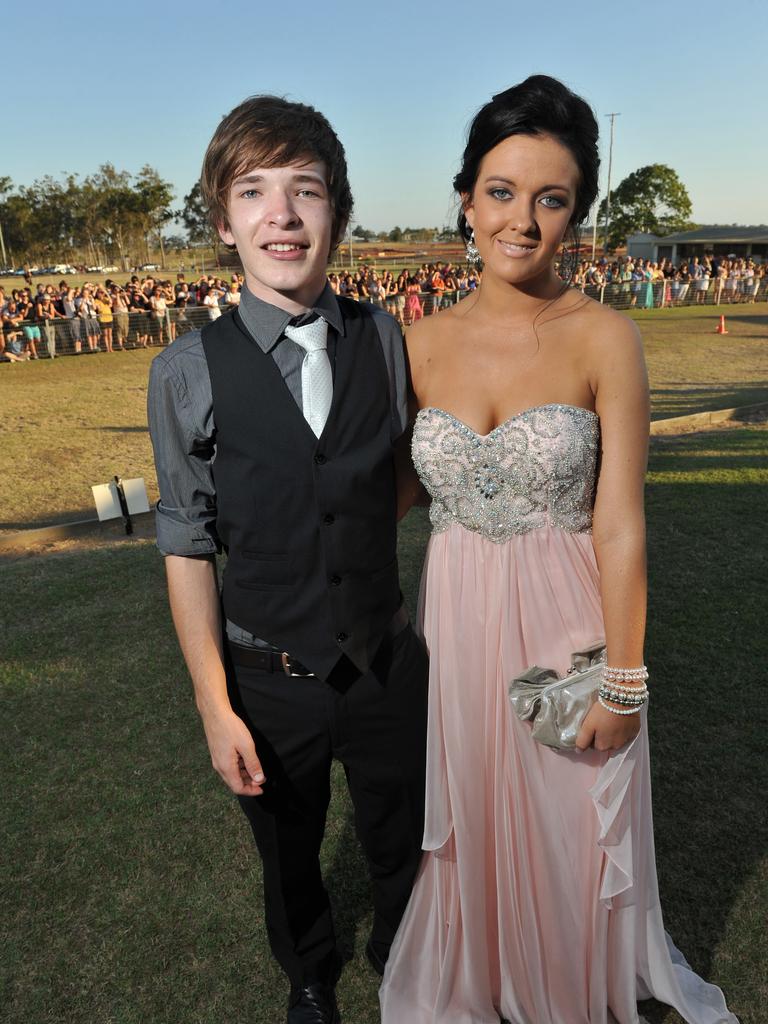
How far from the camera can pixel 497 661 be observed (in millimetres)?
2174

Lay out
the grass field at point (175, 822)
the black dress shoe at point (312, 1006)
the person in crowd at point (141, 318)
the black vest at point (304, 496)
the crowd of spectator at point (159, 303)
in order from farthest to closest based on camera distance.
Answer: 1. the person in crowd at point (141, 318)
2. the crowd of spectator at point (159, 303)
3. the grass field at point (175, 822)
4. the black dress shoe at point (312, 1006)
5. the black vest at point (304, 496)

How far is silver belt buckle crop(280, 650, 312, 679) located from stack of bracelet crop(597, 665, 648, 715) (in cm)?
76

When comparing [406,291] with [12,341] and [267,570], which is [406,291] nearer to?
[12,341]

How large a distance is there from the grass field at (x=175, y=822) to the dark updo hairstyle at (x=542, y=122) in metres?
2.45

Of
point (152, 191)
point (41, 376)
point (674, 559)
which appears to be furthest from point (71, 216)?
point (674, 559)

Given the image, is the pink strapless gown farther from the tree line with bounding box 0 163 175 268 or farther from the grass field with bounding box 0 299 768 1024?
the tree line with bounding box 0 163 175 268

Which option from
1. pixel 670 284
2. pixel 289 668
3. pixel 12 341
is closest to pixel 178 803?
pixel 289 668

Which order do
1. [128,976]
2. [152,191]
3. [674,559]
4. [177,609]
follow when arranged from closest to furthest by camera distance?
[177,609] → [128,976] → [674,559] → [152,191]

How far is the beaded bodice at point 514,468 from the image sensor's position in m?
1.99

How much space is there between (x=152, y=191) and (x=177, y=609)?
6819 centimetres

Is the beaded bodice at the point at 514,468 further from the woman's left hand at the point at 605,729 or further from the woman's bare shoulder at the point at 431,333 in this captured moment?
the woman's left hand at the point at 605,729

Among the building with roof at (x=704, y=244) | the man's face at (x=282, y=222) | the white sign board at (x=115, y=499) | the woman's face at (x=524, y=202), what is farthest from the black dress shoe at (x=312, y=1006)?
the building with roof at (x=704, y=244)

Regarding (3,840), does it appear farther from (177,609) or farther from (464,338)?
(464,338)

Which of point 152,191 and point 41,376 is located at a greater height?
point 152,191
